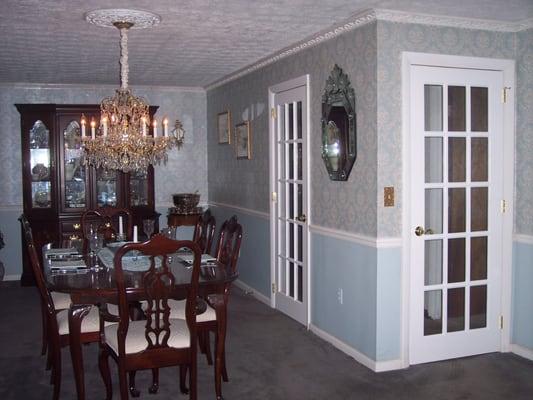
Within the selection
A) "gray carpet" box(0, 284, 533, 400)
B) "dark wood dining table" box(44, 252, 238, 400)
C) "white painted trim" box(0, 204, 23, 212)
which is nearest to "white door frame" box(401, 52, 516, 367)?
"gray carpet" box(0, 284, 533, 400)

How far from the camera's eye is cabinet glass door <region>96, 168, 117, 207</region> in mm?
6648

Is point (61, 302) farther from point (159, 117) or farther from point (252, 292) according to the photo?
point (159, 117)

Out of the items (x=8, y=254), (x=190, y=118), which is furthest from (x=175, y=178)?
(x=8, y=254)

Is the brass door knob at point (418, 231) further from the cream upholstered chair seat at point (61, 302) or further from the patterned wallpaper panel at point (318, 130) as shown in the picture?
the cream upholstered chair seat at point (61, 302)

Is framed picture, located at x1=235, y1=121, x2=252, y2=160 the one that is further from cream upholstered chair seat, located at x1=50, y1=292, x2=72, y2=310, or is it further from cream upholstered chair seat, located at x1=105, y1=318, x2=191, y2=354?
cream upholstered chair seat, located at x1=105, y1=318, x2=191, y2=354

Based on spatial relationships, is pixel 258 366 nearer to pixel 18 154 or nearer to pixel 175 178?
pixel 175 178

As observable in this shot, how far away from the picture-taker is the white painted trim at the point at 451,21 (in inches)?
144

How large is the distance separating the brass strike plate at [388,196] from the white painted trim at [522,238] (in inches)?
39.8

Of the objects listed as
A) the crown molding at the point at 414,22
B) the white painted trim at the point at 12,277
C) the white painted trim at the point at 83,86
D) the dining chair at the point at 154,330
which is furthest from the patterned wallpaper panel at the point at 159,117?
the dining chair at the point at 154,330

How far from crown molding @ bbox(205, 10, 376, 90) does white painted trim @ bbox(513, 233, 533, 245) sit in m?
1.79

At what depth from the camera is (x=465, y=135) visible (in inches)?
154

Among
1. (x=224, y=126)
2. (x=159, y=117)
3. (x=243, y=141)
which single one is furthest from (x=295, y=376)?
(x=159, y=117)

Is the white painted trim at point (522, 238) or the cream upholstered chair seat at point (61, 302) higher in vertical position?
the white painted trim at point (522, 238)

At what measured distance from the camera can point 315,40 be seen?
441 cm
